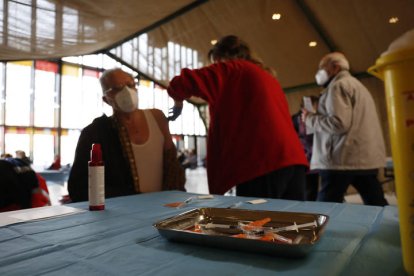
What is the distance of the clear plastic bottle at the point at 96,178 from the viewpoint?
2.59ft

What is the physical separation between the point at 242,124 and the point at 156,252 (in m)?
0.84

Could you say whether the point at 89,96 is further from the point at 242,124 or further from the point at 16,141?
the point at 242,124

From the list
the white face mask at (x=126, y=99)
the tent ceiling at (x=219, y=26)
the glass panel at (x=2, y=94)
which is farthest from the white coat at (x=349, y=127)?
the glass panel at (x=2, y=94)

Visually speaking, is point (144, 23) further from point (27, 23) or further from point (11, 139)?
point (11, 139)

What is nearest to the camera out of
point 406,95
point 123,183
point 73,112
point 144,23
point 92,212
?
point 406,95

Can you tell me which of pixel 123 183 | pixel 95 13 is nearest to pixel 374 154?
pixel 123 183

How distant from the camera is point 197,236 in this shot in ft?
1.58

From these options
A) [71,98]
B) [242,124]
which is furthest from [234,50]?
[71,98]

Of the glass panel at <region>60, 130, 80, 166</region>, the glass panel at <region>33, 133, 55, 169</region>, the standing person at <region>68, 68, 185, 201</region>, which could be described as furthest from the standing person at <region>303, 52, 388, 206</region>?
the glass panel at <region>60, 130, 80, 166</region>

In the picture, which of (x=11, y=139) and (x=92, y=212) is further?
(x=11, y=139)

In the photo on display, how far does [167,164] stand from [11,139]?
842 cm

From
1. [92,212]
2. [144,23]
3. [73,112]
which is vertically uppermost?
[144,23]

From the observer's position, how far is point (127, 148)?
4.40 feet

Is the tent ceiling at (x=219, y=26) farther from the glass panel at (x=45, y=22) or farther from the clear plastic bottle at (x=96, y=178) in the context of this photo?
the clear plastic bottle at (x=96, y=178)
